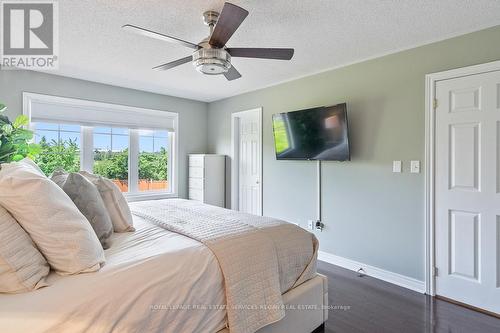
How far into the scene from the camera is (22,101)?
3.43 meters

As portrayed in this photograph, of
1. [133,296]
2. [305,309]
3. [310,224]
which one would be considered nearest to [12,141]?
[133,296]

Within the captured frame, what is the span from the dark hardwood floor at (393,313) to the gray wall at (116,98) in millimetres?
3384

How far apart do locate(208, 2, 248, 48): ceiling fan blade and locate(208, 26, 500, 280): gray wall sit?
193cm

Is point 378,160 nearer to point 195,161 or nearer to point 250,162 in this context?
point 250,162

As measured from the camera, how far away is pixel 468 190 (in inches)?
97.7

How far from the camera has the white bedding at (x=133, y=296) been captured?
1.04m

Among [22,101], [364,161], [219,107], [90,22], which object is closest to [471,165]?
[364,161]

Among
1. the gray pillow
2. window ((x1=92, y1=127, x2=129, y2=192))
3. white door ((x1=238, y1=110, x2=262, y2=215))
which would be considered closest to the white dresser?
white door ((x1=238, y1=110, x2=262, y2=215))

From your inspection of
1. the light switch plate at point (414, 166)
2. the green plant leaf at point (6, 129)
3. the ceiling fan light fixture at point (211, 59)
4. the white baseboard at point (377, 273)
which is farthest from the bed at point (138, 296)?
the light switch plate at point (414, 166)

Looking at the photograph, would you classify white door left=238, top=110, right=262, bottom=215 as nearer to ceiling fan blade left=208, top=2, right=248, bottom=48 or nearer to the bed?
ceiling fan blade left=208, top=2, right=248, bottom=48

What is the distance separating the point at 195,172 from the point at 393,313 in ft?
11.7

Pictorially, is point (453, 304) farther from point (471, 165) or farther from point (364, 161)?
point (364, 161)

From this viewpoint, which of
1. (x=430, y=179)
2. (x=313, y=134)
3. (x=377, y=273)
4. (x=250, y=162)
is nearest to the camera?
(x=430, y=179)
